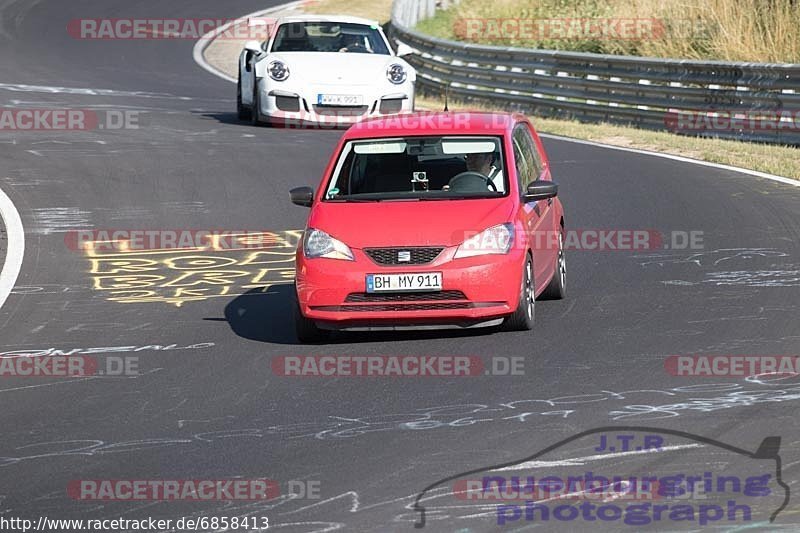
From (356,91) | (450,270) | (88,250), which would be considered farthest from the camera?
(356,91)

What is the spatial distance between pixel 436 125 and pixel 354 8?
111 ft

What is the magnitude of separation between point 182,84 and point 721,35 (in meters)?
10.4

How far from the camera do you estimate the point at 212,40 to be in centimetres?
4069

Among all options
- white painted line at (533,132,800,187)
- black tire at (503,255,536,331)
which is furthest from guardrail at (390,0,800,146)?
black tire at (503,255,536,331)

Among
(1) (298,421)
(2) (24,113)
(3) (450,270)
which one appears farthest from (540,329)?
(2) (24,113)

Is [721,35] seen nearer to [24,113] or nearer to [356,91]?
[356,91]

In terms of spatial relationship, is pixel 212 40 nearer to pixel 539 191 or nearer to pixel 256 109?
pixel 256 109

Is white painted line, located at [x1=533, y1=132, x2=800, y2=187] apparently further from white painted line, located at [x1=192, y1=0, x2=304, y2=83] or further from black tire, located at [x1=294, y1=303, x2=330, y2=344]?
white painted line, located at [x1=192, y1=0, x2=304, y2=83]

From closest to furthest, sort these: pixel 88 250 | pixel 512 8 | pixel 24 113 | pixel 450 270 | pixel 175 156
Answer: pixel 450 270 < pixel 88 250 < pixel 175 156 < pixel 24 113 < pixel 512 8

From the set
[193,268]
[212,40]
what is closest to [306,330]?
[193,268]

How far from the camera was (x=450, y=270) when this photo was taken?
1030cm

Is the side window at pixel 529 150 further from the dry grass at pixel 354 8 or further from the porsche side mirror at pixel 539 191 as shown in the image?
the dry grass at pixel 354 8

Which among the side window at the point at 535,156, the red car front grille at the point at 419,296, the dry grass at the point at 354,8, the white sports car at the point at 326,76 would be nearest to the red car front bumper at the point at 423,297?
the red car front grille at the point at 419,296

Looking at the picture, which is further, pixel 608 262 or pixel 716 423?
pixel 608 262
